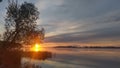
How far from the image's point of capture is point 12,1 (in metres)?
37.1

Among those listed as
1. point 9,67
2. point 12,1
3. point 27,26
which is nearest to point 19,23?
point 27,26

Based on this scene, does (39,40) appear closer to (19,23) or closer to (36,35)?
(36,35)

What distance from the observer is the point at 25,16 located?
121 feet

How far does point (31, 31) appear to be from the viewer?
37500 mm

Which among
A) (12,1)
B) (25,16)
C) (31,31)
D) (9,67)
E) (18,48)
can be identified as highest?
(12,1)

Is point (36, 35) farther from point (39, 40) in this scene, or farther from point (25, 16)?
point (25, 16)

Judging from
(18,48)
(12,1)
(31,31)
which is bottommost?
(18,48)

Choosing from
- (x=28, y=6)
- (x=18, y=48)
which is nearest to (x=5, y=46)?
(x=18, y=48)

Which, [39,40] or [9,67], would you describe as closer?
[9,67]

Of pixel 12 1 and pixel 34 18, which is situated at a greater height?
pixel 12 1

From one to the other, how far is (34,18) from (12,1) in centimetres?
437

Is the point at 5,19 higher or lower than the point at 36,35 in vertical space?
higher

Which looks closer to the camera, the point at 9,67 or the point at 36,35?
the point at 9,67

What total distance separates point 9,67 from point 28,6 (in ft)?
32.3
